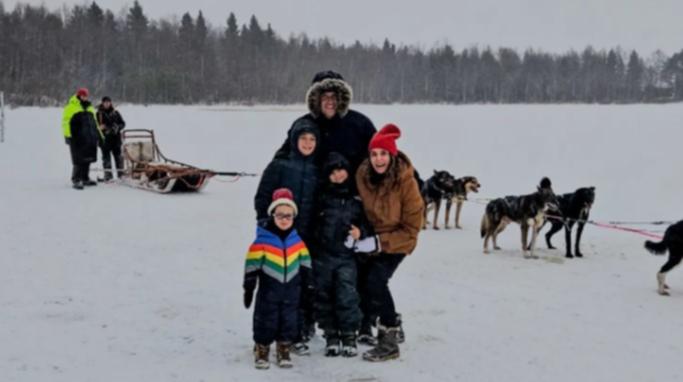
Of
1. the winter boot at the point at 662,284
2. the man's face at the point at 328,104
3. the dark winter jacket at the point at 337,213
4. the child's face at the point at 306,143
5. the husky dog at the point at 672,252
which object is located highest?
the man's face at the point at 328,104

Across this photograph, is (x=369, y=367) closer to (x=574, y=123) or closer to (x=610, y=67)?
(x=574, y=123)

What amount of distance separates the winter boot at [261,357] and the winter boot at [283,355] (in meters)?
0.07

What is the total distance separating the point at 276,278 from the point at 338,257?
44 cm

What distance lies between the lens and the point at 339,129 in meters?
4.58

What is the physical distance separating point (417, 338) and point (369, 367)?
73cm

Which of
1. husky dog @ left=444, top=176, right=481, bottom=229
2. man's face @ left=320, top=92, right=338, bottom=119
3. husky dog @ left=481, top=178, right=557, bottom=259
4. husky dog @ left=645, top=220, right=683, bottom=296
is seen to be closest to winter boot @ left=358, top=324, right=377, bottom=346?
man's face @ left=320, top=92, right=338, bottom=119

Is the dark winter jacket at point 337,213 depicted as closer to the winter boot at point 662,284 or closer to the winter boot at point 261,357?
the winter boot at point 261,357

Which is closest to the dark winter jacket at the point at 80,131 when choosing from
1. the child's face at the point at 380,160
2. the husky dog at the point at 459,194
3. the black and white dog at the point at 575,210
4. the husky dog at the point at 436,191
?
the husky dog at the point at 436,191

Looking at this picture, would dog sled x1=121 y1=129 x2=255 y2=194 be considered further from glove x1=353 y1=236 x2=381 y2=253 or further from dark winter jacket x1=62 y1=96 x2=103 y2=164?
glove x1=353 y1=236 x2=381 y2=253

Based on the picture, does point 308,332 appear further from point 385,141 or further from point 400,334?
point 385,141

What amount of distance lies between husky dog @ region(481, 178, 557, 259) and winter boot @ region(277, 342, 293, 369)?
15.8 ft

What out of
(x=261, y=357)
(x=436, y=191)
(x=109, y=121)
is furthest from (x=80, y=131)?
(x=261, y=357)

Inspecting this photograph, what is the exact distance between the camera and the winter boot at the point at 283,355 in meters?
4.23

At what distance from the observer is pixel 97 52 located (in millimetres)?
65688
